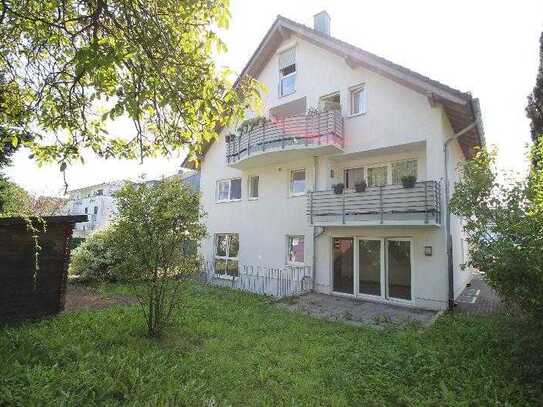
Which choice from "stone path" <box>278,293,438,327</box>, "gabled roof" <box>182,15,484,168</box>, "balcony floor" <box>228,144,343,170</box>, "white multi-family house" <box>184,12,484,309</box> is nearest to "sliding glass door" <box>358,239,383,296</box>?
"white multi-family house" <box>184,12,484,309</box>

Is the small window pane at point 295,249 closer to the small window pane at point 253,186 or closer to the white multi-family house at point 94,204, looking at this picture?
the small window pane at point 253,186

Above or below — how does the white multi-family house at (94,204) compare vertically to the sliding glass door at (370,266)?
above

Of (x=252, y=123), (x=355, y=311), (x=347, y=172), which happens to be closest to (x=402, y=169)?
(x=347, y=172)

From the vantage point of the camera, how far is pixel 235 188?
1811 cm

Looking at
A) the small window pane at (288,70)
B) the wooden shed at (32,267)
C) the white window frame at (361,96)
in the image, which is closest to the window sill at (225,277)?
the wooden shed at (32,267)

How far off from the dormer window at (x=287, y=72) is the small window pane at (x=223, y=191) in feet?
18.8

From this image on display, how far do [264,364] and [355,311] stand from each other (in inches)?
212

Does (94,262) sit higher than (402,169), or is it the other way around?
(402,169)

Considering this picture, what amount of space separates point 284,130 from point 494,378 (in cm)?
1069

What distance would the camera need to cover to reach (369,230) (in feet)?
42.1

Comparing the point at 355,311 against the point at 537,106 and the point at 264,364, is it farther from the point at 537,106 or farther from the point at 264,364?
the point at 537,106

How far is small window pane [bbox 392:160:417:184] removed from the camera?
12.7m

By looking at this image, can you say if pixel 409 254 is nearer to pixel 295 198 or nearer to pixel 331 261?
pixel 331 261

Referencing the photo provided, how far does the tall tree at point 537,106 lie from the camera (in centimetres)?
1470
